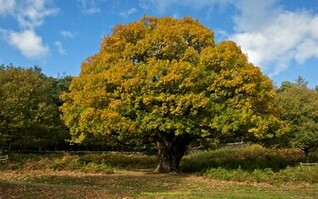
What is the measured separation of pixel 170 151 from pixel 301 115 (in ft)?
41.4

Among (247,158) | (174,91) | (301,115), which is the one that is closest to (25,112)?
(174,91)

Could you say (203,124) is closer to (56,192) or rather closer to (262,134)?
(262,134)

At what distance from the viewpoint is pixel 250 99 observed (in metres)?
27.2

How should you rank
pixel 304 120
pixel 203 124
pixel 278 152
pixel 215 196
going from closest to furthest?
pixel 215 196 → pixel 203 124 → pixel 304 120 → pixel 278 152

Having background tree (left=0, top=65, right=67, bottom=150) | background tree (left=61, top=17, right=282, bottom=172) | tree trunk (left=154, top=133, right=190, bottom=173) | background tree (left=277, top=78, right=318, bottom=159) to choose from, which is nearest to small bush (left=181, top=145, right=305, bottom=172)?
tree trunk (left=154, top=133, right=190, bottom=173)

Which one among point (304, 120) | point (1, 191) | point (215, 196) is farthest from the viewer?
point (304, 120)

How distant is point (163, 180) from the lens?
78.4ft

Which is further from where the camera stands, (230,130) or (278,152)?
(278,152)

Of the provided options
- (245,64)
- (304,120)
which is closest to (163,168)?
(245,64)

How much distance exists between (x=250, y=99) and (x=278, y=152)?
16.9 meters

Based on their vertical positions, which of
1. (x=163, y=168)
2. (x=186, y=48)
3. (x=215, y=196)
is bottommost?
(x=215, y=196)

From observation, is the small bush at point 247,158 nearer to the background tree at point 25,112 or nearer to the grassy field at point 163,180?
the grassy field at point 163,180

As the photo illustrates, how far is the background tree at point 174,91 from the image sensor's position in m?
26.6

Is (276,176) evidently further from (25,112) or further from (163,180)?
(25,112)
